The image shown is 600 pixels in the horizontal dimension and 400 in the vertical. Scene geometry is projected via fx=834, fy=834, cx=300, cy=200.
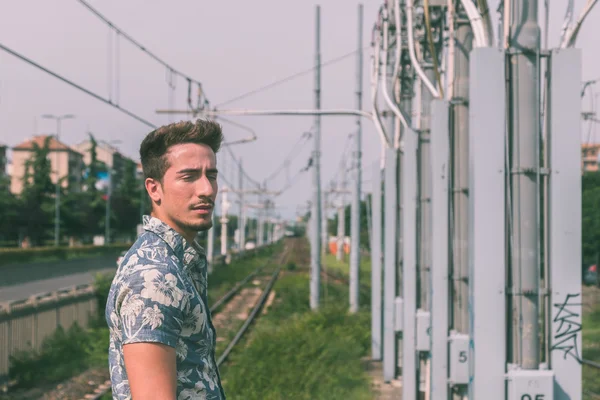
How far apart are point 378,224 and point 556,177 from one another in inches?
365

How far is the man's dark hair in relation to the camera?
234cm

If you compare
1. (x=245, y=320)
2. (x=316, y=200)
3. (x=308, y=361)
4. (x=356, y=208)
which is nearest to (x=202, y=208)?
(x=308, y=361)

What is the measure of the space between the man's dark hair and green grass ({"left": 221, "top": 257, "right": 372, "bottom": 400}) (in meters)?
8.61

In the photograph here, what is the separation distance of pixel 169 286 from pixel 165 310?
2.7 inches

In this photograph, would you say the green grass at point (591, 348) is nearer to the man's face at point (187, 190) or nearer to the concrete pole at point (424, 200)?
the concrete pole at point (424, 200)

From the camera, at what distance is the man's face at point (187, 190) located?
7.61 feet

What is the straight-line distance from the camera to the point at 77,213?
59625mm

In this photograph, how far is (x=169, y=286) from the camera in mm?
2084

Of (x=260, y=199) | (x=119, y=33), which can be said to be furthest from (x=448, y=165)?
(x=260, y=199)

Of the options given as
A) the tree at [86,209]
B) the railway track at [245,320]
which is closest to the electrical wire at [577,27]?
the railway track at [245,320]

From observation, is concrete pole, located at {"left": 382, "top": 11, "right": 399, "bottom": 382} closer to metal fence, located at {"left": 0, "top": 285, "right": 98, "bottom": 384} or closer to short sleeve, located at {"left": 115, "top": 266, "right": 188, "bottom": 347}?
metal fence, located at {"left": 0, "top": 285, "right": 98, "bottom": 384}

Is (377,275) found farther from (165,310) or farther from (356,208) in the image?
(165,310)

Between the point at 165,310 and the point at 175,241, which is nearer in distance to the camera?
the point at 165,310

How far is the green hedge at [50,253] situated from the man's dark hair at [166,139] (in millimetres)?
40999
